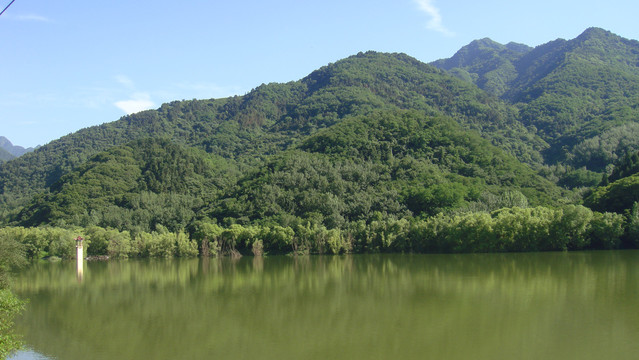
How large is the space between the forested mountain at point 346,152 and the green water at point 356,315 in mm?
32793

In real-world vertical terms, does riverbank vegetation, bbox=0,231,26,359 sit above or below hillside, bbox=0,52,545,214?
below

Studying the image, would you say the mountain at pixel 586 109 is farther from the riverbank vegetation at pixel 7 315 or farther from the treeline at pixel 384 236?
the riverbank vegetation at pixel 7 315

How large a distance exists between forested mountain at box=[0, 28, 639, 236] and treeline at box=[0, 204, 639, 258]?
5.23 metres

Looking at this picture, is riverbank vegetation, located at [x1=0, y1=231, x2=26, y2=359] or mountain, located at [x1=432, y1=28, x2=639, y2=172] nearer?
riverbank vegetation, located at [x1=0, y1=231, x2=26, y2=359]

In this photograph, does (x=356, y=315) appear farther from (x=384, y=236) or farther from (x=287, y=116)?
(x=287, y=116)

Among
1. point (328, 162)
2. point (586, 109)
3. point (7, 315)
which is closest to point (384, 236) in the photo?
point (328, 162)

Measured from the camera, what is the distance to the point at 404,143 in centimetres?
9306

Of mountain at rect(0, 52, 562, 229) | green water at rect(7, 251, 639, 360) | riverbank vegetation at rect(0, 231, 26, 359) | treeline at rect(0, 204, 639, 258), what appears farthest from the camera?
mountain at rect(0, 52, 562, 229)

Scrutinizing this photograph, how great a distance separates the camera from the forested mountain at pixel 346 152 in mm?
76125

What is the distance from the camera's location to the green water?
1747 cm

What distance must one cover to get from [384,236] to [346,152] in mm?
32845

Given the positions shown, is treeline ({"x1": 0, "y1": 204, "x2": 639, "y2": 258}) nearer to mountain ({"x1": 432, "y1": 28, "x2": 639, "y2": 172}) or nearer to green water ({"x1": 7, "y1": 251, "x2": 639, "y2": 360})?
green water ({"x1": 7, "y1": 251, "x2": 639, "y2": 360})

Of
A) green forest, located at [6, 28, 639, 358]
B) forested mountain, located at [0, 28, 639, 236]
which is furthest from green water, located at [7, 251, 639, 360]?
forested mountain, located at [0, 28, 639, 236]

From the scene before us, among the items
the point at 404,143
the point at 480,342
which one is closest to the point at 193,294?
the point at 480,342
